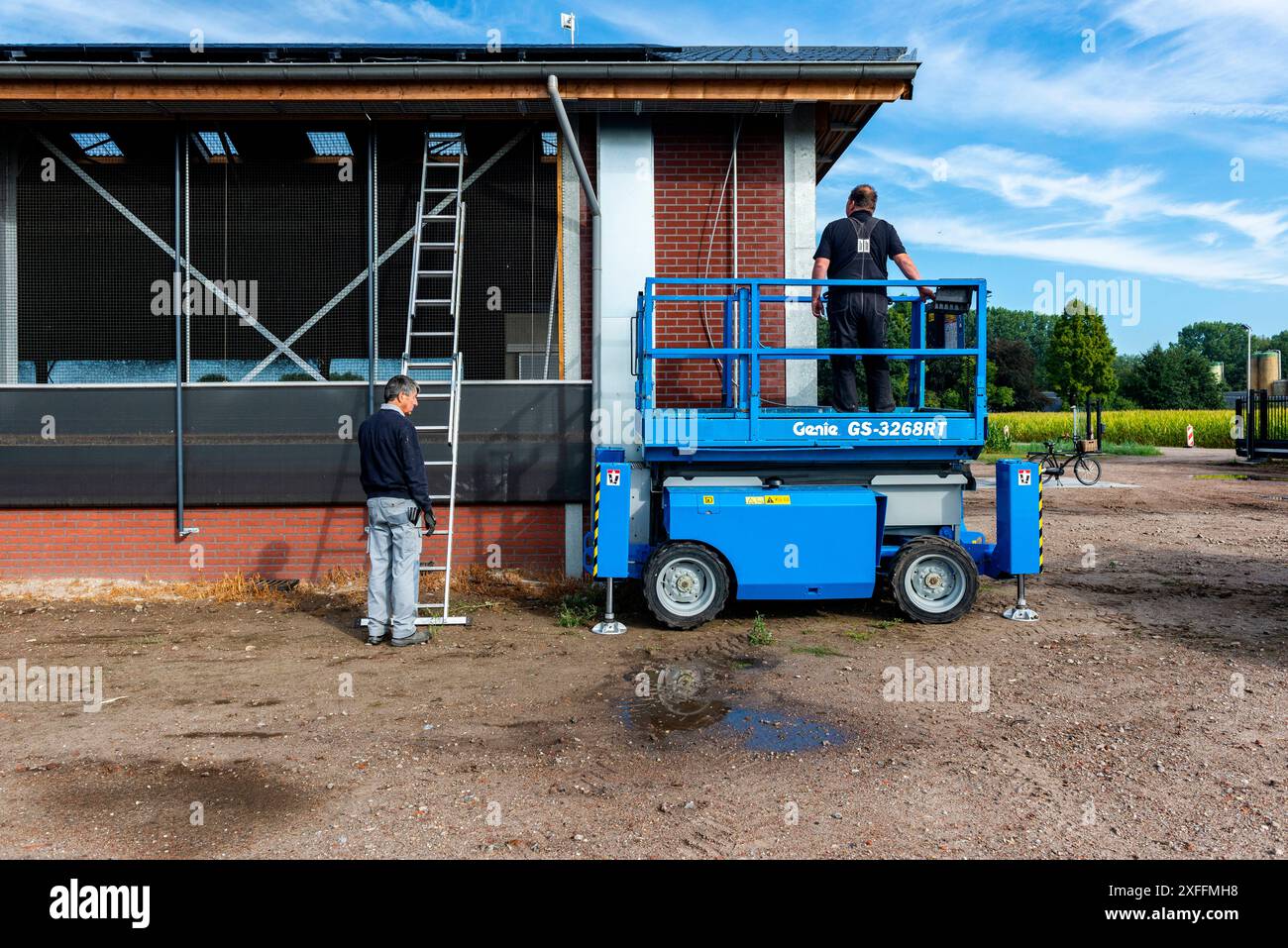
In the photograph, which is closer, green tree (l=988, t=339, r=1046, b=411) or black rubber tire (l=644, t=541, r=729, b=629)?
black rubber tire (l=644, t=541, r=729, b=629)

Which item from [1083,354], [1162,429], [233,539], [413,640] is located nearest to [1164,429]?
[1162,429]

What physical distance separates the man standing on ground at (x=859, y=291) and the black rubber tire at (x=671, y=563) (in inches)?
66.9

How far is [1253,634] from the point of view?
23.4 feet

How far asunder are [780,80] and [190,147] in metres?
5.95

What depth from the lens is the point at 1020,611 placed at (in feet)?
25.6

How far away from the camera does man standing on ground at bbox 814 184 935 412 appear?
7.69 meters

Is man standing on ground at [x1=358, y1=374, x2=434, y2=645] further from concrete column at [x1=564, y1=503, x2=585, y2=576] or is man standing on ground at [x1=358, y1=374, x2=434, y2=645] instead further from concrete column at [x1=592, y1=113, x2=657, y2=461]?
concrete column at [x1=592, y1=113, x2=657, y2=461]

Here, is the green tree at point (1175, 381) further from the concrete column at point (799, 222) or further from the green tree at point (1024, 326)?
the concrete column at point (799, 222)

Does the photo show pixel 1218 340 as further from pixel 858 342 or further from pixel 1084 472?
pixel 858 342

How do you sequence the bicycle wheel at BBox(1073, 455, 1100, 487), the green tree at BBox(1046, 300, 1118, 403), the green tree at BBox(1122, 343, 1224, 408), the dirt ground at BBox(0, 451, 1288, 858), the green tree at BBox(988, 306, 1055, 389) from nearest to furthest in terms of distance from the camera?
the dirt ground at BBox(0, 451, 1288, 858) < the bicycle wheel at BBox(1073, 455, 1100, 487) < the green tree at BBox(1046, 300, 1118, 403) < the green tree at BBox(1122, 343, 1224, 408) < the green tree at BBox(988, 306, 1055, 389)

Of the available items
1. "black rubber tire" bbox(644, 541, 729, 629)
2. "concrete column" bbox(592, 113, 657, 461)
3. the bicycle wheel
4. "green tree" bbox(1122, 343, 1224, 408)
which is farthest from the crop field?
"black rubber tire" bbox(644, 541, 729, 629)

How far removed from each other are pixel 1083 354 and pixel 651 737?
58243 millimetres

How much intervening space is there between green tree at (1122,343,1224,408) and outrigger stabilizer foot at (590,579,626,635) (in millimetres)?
75651

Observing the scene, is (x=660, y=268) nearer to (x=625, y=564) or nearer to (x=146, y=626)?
(x=625, y=564)
